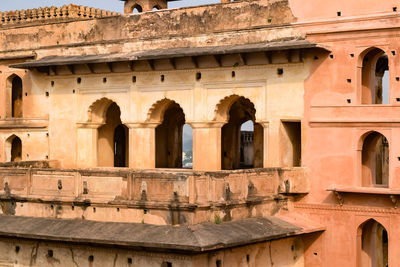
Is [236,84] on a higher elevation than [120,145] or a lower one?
higher

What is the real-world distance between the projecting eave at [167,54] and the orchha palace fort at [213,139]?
0.06 m

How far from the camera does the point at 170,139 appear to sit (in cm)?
2825

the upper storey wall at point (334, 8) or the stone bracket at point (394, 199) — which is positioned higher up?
the upper storey wall at point (334, 8)

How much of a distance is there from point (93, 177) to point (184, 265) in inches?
122

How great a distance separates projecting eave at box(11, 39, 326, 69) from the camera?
20469 mm

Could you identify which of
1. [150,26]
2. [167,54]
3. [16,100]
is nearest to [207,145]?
[167,54]

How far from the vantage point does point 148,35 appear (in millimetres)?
23375

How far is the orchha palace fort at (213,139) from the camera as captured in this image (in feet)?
60.1

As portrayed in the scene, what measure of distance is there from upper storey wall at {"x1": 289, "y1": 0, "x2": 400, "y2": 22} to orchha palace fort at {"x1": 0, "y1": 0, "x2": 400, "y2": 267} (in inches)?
1.2

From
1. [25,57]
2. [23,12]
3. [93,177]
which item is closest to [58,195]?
[93,177]

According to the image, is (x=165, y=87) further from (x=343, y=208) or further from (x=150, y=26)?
(x=343, y=208)

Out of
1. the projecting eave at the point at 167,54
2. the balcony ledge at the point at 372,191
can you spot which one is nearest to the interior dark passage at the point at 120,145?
the projecting eave at the point at 167,54

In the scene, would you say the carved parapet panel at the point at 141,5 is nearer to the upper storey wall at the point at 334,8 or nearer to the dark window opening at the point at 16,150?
the dark window opening at the point at 16,150

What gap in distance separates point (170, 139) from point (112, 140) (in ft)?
8.76
